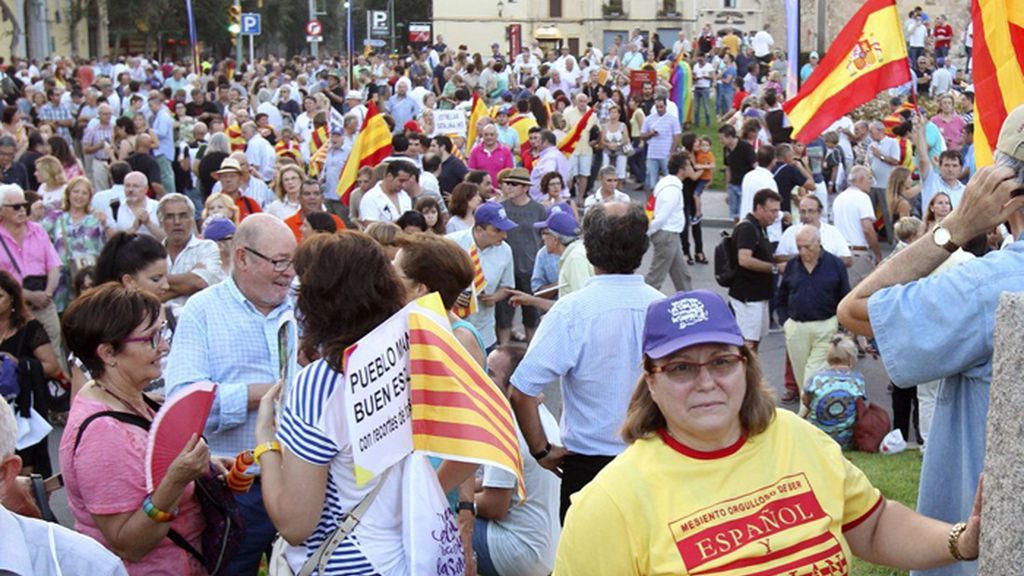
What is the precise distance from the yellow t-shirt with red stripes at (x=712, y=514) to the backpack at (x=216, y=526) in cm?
179

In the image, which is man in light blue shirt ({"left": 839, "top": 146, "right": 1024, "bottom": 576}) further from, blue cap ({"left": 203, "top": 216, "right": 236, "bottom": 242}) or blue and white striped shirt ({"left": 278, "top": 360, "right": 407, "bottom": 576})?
blue cap ({"left": 203, "top": 216, "right": 236, "bottom": 242})

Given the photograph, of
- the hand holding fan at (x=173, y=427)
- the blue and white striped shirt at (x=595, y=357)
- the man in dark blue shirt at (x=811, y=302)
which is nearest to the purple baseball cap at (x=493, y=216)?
the man in dark blue shirt at (x=811, y=302)

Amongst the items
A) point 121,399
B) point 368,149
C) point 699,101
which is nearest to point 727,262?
point 368,149

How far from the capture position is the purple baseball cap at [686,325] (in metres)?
3.12

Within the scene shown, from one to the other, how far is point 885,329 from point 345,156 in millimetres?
14294

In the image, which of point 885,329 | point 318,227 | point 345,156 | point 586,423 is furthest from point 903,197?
point 885,329

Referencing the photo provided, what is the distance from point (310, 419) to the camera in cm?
359

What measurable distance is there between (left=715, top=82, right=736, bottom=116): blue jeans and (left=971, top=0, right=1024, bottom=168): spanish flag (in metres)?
27.1

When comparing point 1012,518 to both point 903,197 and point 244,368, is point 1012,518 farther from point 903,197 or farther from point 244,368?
point 903,197

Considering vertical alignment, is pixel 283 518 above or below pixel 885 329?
below

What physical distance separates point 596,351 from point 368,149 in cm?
1053

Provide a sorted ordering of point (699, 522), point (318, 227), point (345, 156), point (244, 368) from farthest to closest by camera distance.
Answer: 1. point (345, 156)
2. point (318, 227)
3. point (244, 368)
4. point (699, 522)

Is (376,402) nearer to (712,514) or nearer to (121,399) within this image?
(712,514)

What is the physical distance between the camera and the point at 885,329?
3211mm
